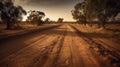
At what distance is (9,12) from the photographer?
40.6 m

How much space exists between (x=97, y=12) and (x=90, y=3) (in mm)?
3098

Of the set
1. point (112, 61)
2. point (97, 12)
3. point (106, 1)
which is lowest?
point (112, 61)

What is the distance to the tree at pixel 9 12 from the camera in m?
38.1

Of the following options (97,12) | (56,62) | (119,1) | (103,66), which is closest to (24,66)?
(56,62)

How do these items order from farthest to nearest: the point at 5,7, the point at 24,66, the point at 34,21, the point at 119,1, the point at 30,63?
the point at 34,21, the point at 5,7, the point at 119,1, the point at 30,63, the point at 24,66

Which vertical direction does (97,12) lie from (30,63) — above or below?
above

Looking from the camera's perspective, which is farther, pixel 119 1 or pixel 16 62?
pixel 119 1

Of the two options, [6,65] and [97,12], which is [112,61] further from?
[97,12]

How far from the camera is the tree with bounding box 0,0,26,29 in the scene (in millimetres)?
38062

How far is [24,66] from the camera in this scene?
667 centimetres

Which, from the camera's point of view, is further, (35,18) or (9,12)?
(35,18)

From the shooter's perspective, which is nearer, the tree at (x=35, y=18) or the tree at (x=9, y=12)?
the tree at (x=9, y=12)

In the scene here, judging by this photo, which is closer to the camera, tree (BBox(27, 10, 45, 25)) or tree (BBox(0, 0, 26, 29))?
tree (BBox(0, 0, 26, 29))

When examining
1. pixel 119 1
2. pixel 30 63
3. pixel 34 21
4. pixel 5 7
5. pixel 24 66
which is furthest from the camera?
pixel 34 21
